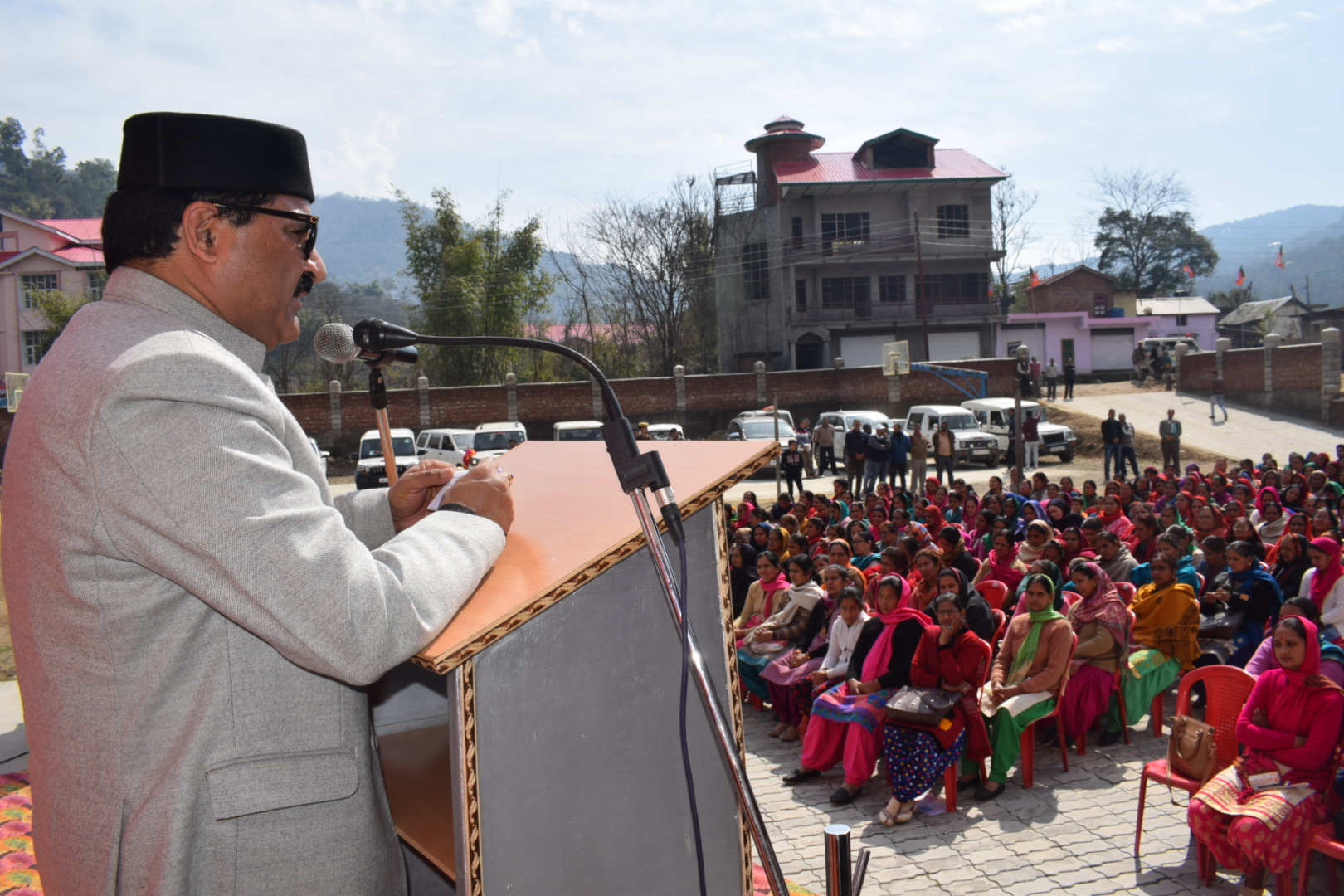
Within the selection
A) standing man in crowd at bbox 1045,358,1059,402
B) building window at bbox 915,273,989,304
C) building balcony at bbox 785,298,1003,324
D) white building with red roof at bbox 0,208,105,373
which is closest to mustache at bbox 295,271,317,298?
standing man in crowd at bbox 1045,358,1059,402

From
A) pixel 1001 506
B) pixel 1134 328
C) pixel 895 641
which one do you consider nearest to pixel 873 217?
pixel 1134 328

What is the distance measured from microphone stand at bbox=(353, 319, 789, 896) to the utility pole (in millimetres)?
33682

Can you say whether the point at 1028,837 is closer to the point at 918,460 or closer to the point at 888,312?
the point at 918,460

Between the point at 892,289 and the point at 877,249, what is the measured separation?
1615 mm

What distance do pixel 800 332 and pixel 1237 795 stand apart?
3295 cm

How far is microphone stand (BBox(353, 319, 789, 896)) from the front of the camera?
4.37 ft

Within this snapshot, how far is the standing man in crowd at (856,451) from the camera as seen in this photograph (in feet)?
63.3

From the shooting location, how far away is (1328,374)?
2534cm

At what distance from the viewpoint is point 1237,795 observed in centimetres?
425

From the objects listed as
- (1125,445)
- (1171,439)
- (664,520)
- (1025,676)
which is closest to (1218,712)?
(1025,676)

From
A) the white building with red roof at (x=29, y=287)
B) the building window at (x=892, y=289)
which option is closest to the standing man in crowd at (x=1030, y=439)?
the building window at (x=892, y=289)

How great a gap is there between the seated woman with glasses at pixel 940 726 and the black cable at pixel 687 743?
4.11 metres

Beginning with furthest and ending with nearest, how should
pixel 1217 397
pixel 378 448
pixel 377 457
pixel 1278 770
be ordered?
pixel 1217 397, pixel 378 448, pixel 377 457, pixel 1278 770

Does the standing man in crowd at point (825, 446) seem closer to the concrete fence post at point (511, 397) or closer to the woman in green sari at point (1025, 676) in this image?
the concrete fence post at point (511, 397)
